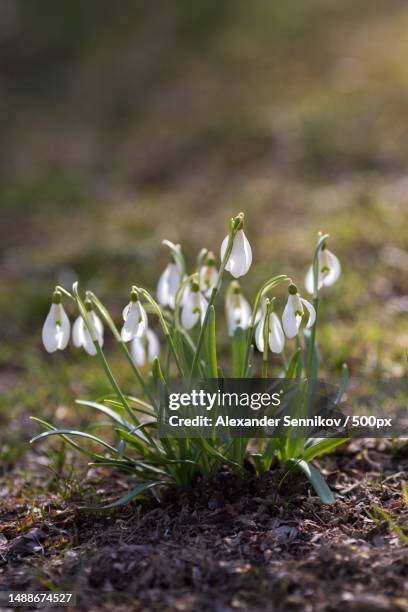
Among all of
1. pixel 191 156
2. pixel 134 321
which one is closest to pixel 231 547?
pixel 134 321

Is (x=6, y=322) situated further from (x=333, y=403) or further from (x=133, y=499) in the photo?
(x=333, y=403)

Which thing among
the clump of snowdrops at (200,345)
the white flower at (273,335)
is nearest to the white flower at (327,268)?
the clump of snowdrops at (200,345)

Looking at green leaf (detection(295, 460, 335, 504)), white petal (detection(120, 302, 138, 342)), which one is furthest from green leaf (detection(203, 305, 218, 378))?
green leaf (detection(295, 460, 335, 504))

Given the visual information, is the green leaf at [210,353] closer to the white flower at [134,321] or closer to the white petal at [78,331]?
the white flower at [134,321]

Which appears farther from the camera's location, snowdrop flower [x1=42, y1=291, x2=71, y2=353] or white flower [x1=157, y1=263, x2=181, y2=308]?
white flower [x1=157, y1=263, x2=181, y2=308]

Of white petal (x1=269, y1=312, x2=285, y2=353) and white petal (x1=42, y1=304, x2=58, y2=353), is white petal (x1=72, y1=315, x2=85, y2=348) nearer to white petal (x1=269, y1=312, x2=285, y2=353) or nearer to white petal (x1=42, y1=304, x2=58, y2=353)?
white petal (x1=42, y1=304, x2=58, y2=353)
